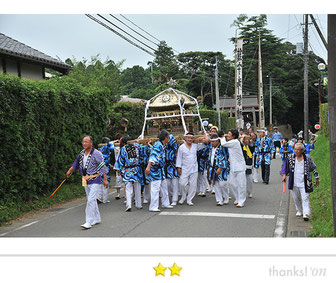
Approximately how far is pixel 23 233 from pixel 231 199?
5573mm

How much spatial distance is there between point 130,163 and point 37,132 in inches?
105

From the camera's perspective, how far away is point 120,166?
29.4 feet

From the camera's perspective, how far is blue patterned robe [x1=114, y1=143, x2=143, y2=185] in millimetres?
8766

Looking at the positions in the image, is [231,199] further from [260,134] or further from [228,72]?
[228,72]

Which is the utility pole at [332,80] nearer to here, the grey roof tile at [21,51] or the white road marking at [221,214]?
the white road marking at [221,214]

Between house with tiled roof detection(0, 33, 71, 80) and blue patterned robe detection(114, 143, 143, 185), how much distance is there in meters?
7.80

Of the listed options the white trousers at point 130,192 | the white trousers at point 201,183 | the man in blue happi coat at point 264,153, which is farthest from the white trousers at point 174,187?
the man in blue happi coat at point 264,153

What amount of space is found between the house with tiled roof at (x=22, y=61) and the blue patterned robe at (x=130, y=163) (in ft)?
25.6

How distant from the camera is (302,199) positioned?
7527 millimetres

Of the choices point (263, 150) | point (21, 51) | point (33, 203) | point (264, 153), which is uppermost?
point (21, 51)

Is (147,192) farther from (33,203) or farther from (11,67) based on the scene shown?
(11,67)

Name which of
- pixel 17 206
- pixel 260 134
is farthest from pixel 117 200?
pixel 260 134

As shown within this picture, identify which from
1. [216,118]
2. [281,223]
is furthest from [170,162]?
[216,118]

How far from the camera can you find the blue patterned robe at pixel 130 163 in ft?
28.8
